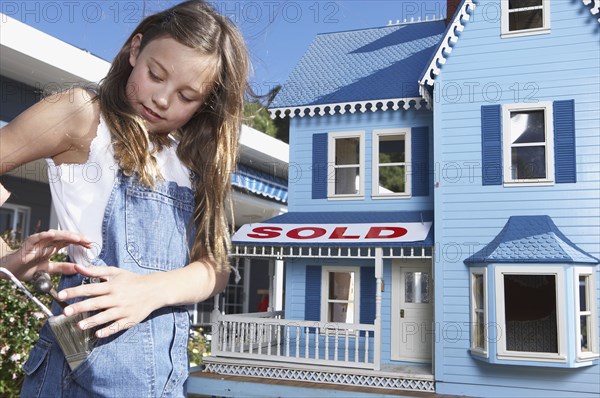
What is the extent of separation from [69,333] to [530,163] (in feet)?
31.7

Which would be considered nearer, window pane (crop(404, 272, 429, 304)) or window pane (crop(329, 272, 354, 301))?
window pane (crop(404, 272, 429, 304))

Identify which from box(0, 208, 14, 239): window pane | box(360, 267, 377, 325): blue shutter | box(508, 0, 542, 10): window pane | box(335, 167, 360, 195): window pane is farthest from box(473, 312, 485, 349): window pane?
box(0, 208, 14, 239): window pane

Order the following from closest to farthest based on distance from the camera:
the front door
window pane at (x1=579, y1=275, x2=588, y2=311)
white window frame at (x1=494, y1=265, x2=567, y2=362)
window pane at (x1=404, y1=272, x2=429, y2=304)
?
1. white window frame at (x1=494, y1=265, x2=567, y2=362)
2. window pane at (x1=579, y1=275, x2=588, y2=311)
3. the front door
4. window pane at (x1=404, y1=272, x2=429, y2=304)

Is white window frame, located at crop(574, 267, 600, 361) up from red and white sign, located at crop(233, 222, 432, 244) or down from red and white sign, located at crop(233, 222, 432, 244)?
down

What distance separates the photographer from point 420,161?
11.4 metres

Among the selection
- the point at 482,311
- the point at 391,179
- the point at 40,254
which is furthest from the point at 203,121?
the point at 391,179

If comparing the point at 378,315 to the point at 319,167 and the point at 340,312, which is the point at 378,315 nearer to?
the point at 340,312

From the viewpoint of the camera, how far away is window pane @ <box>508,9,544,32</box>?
10258 mm

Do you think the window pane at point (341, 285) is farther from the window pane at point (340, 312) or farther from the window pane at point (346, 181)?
the window pane at point (346, 181)

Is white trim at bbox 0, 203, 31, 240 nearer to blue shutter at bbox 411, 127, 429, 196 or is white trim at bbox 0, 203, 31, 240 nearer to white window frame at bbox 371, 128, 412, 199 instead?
white window frame at bbox 371, 128, 412, 199

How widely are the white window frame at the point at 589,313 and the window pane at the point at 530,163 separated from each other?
1674 mm

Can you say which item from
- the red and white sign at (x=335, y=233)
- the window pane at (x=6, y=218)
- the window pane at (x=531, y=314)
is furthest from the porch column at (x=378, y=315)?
the window pane at (x=6, y=218)

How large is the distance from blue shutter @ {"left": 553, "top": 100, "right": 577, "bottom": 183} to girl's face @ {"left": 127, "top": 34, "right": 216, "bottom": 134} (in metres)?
9.15

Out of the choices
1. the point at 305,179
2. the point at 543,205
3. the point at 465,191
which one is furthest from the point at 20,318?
the point at 543,205
